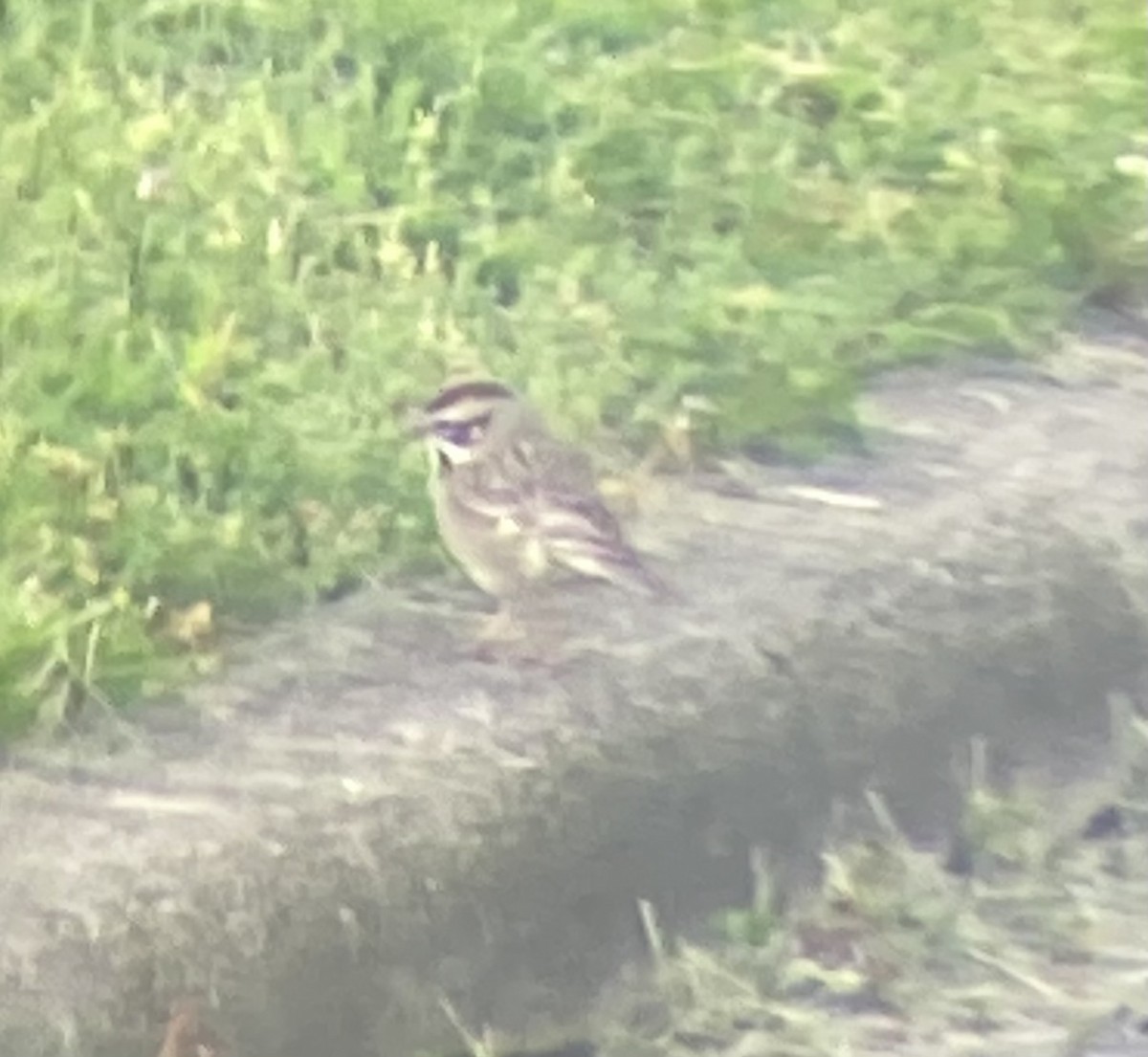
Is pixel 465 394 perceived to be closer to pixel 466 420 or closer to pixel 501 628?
pixel 466 420

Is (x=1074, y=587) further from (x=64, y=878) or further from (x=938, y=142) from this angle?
(x=64, y=878)

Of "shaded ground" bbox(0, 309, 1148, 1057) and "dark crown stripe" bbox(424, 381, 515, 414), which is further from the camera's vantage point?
"dark crown stripe" bbox(424, 381, 515, 414)

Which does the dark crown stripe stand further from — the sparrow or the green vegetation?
the green vegetation

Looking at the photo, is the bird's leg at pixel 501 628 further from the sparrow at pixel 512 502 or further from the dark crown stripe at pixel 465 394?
the dark crown stripe at pixel 465 394

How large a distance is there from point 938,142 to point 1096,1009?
464 mm

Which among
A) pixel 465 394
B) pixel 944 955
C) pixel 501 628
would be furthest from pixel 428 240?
pixel 944 955

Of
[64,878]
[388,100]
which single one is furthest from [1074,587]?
[64,878]

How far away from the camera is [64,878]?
91 centimetres

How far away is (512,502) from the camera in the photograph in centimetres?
103

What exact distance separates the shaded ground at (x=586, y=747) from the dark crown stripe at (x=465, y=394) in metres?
0.09

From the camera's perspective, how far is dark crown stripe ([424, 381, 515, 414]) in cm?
104

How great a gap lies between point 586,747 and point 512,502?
0.12m

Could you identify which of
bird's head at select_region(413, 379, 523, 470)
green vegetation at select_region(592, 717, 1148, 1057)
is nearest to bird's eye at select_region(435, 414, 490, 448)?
bird's head at select_region(413, 379, 523, 470)

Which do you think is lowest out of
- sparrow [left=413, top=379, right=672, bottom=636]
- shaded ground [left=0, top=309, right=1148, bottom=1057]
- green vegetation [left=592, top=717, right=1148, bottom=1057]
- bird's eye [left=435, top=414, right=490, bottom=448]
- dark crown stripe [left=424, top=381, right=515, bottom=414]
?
green vegetation [left=592, top=717, right=1148, bottom=1057]
